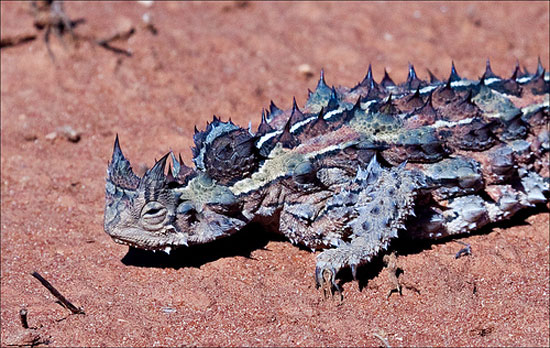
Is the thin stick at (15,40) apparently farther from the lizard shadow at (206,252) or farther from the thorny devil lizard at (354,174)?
the thorny devil lizard at (354,174)

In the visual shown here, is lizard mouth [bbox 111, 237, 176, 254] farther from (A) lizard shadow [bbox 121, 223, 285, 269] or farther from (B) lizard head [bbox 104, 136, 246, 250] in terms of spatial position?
(A) lizard shadow [bbox 121, 223, 285, 269]

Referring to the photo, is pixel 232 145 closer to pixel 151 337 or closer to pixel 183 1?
pixel 151 337

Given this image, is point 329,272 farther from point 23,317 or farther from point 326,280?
point 23,317

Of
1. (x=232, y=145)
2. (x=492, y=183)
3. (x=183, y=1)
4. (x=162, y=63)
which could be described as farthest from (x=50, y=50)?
(x=492, y=183)

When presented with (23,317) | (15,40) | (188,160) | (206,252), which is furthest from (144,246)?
(15,40)

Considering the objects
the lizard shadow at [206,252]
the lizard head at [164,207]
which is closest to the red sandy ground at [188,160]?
the lizard shadow at [206,252]

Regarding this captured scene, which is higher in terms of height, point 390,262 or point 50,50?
point 50,50
